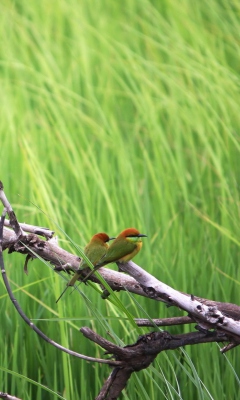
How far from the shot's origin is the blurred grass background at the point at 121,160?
2266mm

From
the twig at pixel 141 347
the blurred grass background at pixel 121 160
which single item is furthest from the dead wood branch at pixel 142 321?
the blurred grass background at pixel 121 160

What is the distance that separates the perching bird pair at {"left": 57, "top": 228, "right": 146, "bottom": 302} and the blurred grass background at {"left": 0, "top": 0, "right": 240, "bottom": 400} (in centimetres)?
22

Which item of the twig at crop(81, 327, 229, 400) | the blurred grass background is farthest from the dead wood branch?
the blurred grass background

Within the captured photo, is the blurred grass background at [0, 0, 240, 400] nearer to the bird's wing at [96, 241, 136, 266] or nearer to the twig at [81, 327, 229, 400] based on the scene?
the twig at [81, 327, 229, 400]

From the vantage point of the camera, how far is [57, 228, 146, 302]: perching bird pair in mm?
1379

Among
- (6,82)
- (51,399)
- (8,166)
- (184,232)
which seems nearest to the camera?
(51,399)

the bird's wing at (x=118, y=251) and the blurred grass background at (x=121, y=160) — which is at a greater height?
the bird's wing at (x=118, y=251)

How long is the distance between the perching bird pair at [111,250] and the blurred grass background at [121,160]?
222 millimetres

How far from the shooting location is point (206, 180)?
3.39m

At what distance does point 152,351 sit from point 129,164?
5.83 ft

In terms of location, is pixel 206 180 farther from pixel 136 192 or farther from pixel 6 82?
pixel 6 82

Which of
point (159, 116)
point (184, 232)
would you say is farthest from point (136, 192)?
point (159, 116)

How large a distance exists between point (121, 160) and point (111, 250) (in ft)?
6.26

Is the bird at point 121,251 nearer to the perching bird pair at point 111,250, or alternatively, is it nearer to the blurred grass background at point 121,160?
the perching bird pair at point 111,250
